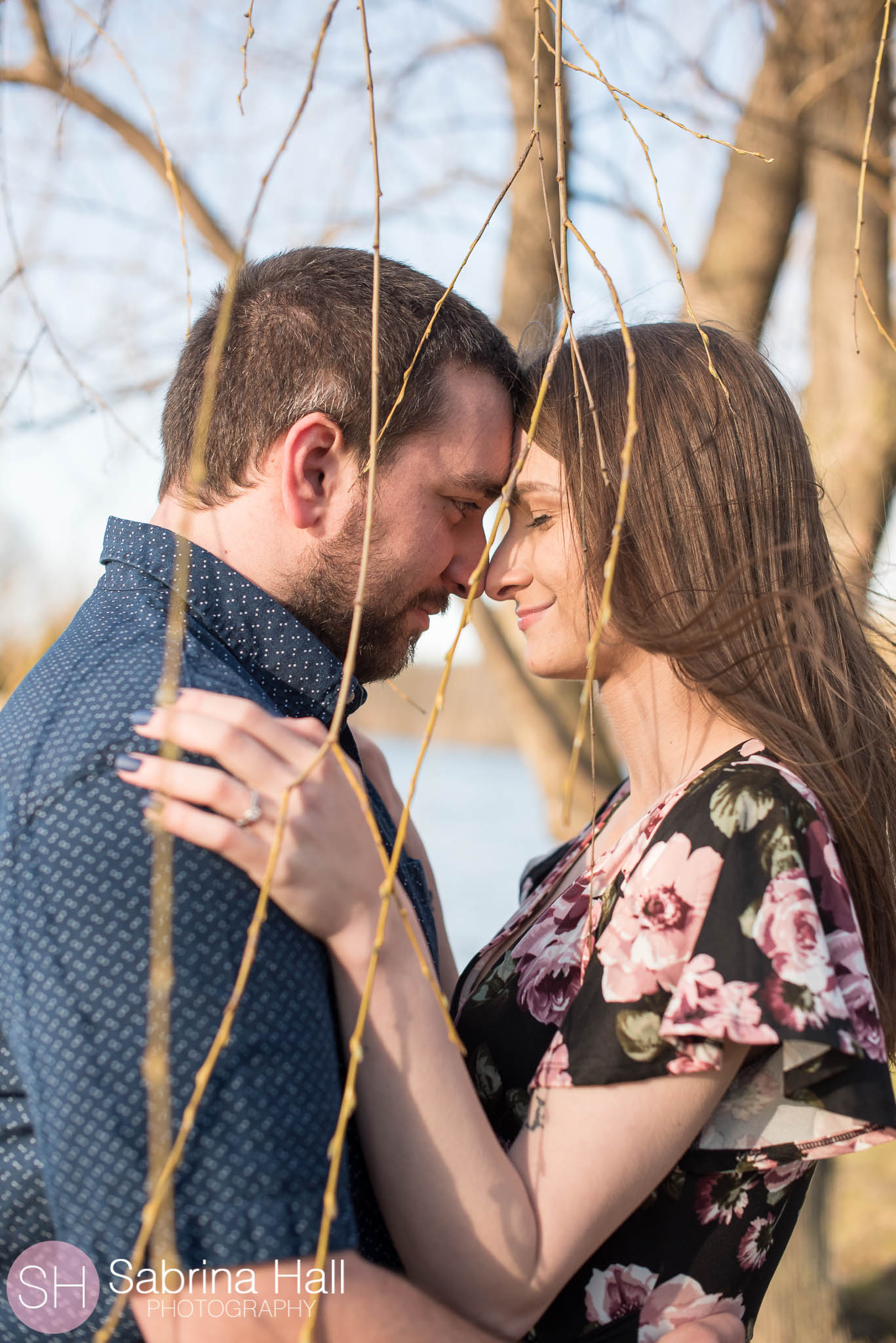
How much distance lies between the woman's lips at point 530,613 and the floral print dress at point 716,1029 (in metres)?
0.43

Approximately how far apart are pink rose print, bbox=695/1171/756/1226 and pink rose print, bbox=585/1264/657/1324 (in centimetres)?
10

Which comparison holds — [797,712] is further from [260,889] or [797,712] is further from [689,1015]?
[260,889]

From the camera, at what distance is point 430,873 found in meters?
2.06

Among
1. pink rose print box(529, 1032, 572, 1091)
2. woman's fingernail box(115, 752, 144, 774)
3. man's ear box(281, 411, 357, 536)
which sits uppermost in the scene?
man's ear box(281, 411, 357, 536)

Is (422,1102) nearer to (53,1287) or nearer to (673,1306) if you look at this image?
(53,1287)

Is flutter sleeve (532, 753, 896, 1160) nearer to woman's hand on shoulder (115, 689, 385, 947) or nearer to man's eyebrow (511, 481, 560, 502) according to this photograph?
woman's hand on shoulder (115, 689, 385, 947)

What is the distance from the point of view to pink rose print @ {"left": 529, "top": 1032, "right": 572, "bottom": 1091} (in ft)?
4.07

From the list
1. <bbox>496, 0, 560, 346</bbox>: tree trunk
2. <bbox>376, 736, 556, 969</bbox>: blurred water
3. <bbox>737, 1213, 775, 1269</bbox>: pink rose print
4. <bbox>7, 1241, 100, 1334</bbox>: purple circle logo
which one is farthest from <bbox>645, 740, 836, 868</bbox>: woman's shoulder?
<bbox>496, 0, 560, 346</bbox>: tree trunk

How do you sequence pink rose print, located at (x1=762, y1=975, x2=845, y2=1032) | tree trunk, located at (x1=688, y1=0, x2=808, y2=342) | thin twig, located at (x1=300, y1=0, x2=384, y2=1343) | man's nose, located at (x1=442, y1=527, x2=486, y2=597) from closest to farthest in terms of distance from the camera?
thin twig, located at (x1=300, y1=0, x2=384, y2=1343), pink rose print, located at (x1=762, y1=975, x2=845, y2=1032), man's nose, located at (x1=442, y1=527, x2=486, y2=597), tree trunk, located at (x1=688, y1=0, x2=808, y2=342)

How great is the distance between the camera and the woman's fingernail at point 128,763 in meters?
1.02

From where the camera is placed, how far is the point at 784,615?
1.54 meters

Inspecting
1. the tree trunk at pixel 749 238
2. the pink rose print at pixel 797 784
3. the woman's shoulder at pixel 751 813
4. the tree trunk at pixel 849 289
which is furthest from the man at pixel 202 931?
the tree trunk at pixel 749 238

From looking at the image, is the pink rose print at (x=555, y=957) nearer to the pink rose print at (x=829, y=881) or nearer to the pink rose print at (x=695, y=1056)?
the pink rose print at (x=695, y=1056)

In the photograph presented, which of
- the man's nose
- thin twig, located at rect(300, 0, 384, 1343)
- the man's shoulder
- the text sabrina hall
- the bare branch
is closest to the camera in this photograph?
thin twig, located at rect(300, 0, 384, 1343)
